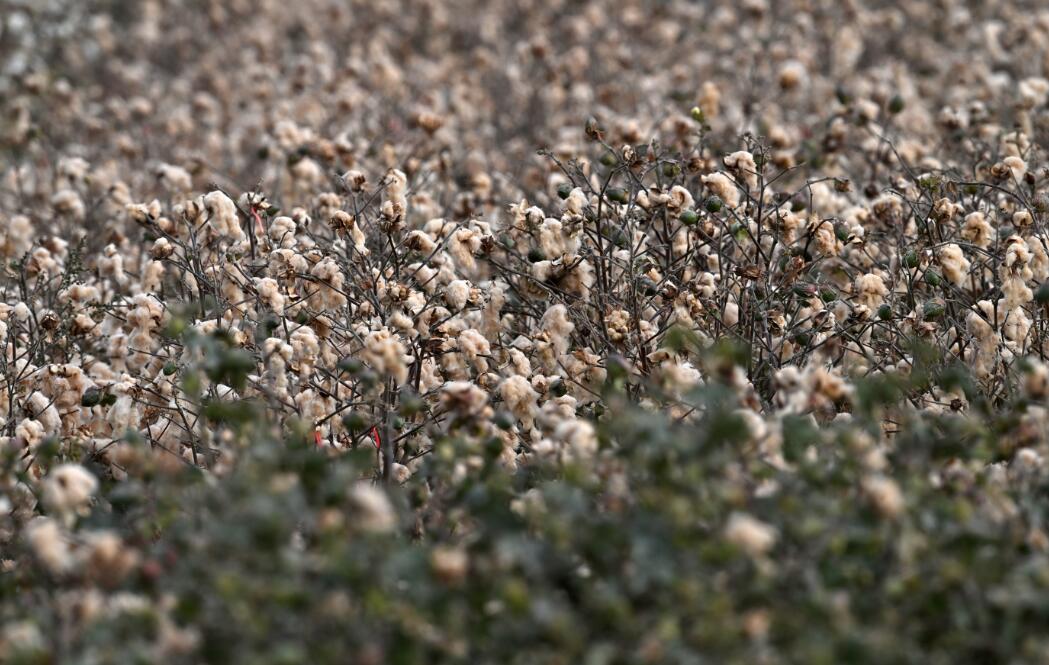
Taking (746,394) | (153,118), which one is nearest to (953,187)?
(746,394)

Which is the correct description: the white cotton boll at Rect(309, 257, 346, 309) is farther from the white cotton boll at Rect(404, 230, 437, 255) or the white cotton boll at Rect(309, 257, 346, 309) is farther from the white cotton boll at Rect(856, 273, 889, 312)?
the white cotton boll at Rect(856, 273, 889, 312)

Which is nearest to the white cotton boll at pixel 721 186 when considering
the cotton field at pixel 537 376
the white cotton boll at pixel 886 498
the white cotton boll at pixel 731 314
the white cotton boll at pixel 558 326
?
the cotton field at pixel 537 376

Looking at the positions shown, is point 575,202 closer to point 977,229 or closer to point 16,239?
point 977,229

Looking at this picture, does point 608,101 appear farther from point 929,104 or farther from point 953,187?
point 953,187

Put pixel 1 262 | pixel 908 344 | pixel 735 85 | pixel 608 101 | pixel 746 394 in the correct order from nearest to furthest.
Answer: pixel 746 394 < pixel 908 344 < pixel 1 262 < pixel 608 101 < pixel 735 85

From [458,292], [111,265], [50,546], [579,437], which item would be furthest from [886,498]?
[111,265]

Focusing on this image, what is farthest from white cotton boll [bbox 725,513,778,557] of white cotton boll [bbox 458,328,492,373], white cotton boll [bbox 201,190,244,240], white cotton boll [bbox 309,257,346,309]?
white cotton boll [bbox 201,190,244,240]
